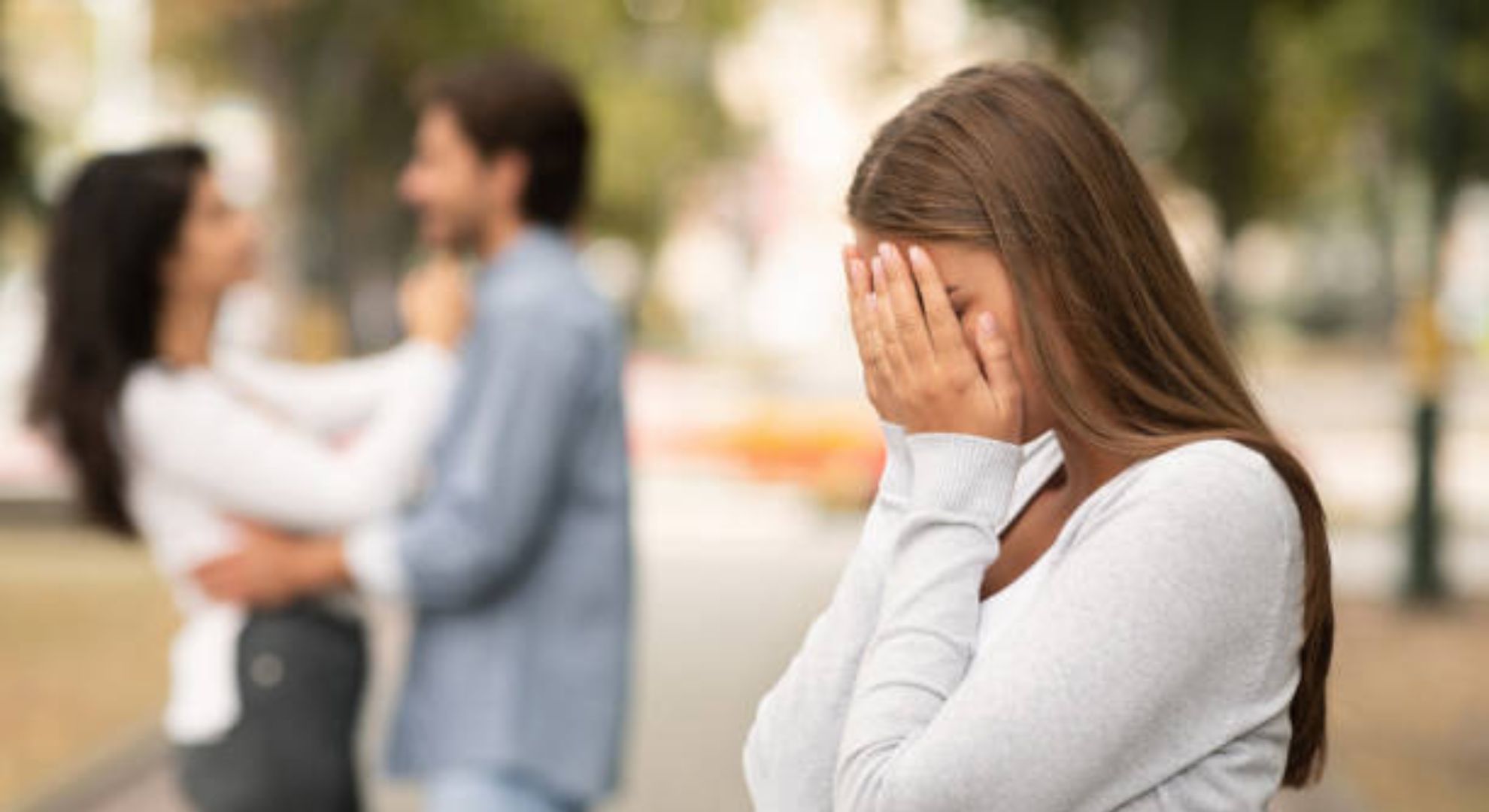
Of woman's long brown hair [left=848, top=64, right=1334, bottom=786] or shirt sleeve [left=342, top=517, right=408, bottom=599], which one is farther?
shirt sleeve [left=342, top=517, right=408, bottom=599]

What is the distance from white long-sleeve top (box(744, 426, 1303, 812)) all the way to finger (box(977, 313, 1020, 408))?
5 cm

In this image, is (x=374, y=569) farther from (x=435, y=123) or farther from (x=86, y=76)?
(x=86, y=76)

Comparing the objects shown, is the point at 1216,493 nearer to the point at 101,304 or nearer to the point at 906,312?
the point at 906,312

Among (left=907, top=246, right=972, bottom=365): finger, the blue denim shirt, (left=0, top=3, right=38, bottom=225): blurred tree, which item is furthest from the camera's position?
(left=0, top=3, right=38, bottom=225): blurred tree

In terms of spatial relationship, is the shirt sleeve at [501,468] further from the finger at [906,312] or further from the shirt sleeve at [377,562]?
the finger at [906,312]

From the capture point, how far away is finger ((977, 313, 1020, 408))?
6.24 feet

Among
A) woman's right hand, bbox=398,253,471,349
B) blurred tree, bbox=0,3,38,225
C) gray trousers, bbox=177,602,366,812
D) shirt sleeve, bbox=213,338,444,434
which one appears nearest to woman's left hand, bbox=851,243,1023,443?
gray trousers, bbox=177,602,366,812

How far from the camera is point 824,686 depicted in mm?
2039

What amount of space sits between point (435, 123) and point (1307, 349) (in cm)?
5360

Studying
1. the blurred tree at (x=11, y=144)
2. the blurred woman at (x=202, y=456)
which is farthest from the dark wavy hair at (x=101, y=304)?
the blurred tree at (x=11, y=144)

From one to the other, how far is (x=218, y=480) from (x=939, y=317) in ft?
5.88

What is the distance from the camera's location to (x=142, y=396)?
3.43 metres

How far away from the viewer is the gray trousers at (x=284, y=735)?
3.29 meters

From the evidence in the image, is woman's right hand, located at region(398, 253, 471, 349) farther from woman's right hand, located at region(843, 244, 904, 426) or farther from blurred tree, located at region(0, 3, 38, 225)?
blurred tree, located at region(0, 3, 38, 225)
